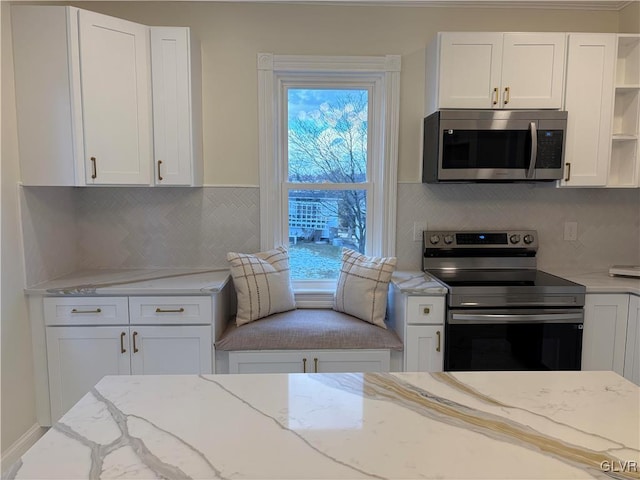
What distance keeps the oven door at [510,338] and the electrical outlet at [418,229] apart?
0.72 m

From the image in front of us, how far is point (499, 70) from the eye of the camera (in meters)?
2.58

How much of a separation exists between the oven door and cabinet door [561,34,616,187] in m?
0.88

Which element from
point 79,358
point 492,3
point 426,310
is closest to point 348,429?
point 426,310

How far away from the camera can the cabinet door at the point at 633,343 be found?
2.52 m

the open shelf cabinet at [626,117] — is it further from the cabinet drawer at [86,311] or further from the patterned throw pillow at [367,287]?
the cabinet drawer at [86,311]

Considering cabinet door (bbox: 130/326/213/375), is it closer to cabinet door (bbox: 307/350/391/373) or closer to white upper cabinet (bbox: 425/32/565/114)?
cabinet door (bbox: 307/350/391/373)

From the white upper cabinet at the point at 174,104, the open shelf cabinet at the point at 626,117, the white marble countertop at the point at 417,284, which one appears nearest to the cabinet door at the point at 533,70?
the open shelf cabinet at the point at 626,117

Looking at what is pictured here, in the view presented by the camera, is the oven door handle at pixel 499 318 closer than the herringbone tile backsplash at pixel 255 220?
Yes

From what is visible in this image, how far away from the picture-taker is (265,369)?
2.46 meters

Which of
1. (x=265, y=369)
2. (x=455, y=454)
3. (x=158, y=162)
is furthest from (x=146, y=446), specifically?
(x=158, y=162)

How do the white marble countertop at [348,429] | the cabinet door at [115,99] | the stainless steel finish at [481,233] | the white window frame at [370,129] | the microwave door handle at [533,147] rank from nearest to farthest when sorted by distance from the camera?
the white marble countertop at [348,429], the cabinet door at [115,99], the microwave door handle at [533,147], the white window frame at [370,129], the stainless steel finish at [481,233]

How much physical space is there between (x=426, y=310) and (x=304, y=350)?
724 millimetres

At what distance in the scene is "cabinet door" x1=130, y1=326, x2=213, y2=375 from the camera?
2443mm

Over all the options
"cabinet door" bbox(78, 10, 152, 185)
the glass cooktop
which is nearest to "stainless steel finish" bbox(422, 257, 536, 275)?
the glass cooktop
